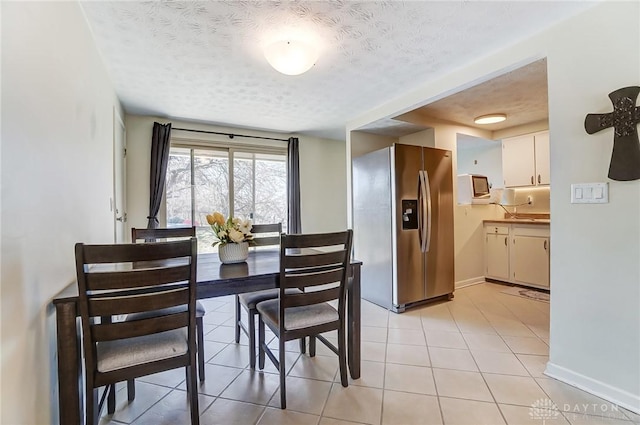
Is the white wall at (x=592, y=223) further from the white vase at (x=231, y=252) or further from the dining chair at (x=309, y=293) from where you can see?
the white vase at (x=231, y=252)

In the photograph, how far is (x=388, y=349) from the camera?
7.57 ft

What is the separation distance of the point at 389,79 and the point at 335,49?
0.78m

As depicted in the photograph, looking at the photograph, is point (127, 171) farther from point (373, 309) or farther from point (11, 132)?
point (373, 309)

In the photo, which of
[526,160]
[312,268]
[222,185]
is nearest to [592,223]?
[312,268]

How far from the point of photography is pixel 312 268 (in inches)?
68.6

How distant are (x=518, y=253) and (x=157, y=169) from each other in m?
5.00

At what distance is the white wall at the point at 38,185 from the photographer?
932 millimetres

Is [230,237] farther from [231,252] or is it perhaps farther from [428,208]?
[428,208]

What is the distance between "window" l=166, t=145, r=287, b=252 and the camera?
398 cm

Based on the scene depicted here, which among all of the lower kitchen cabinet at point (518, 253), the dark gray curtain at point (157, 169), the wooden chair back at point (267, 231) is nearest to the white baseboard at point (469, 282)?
the lower kitchen cabinet at point (518, 253)

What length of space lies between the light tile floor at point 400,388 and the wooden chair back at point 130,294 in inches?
21.5

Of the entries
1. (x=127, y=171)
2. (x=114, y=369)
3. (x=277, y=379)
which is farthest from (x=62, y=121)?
(x=127, y=171)

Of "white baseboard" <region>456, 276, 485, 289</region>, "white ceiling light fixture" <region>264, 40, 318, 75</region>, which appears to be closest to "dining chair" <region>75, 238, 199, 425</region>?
"white ceiling light fixture" <region>264, 40, 318, 75</region>

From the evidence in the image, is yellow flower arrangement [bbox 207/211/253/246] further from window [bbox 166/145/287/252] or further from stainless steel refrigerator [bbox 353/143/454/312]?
window [bbox 166/145/287/252]
